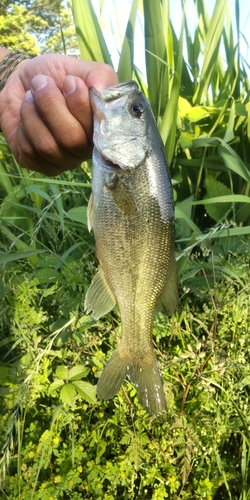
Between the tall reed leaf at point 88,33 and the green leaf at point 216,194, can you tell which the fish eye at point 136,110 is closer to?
the green leaf at point 216,194

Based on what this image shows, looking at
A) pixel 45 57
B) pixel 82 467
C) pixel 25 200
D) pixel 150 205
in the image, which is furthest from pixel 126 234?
pixel 25 200

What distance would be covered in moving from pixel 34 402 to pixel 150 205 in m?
0.88

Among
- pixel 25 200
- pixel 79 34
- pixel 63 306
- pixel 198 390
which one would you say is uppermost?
pixel 79 34

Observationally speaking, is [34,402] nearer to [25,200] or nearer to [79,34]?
[25,200]

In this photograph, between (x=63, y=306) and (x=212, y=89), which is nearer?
(x=63, y=306)

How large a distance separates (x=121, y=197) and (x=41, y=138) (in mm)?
267

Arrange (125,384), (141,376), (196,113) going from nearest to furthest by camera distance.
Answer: (141,376)
(125,384)
(196,113)

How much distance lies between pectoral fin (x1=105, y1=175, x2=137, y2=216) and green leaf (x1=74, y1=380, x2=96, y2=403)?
0.71 meters

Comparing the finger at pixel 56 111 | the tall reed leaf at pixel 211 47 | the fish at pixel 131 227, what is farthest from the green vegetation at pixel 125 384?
the finger at pixel 56 111

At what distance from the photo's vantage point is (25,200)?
2.15m

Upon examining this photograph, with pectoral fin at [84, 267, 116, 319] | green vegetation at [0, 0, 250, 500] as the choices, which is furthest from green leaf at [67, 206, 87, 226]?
pectoral fin at [84, 267, 116, 319]

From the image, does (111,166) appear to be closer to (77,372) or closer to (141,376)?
(141,376)

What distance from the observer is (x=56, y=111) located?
112 centimetres

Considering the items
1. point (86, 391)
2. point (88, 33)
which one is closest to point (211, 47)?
point (88, 33)
